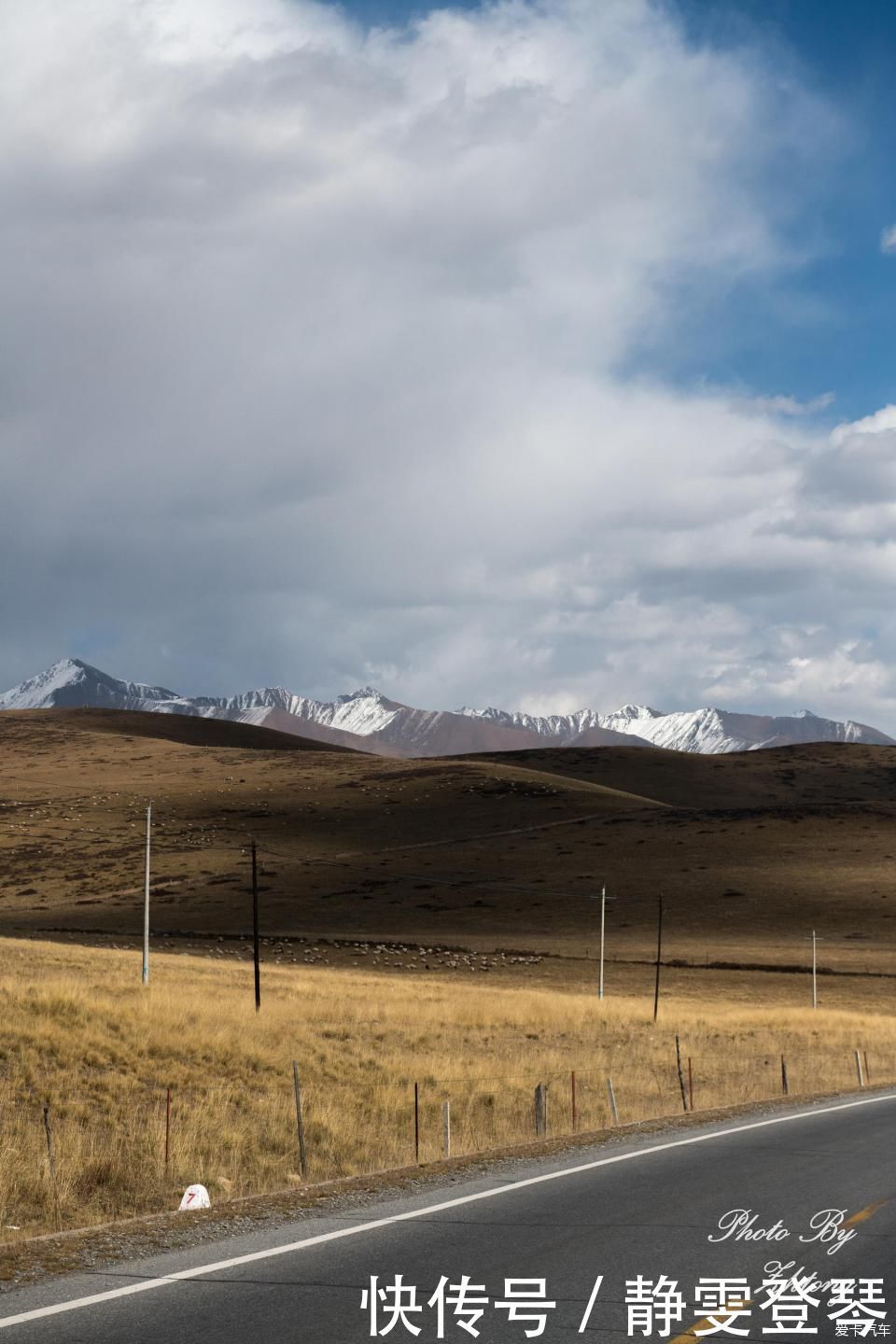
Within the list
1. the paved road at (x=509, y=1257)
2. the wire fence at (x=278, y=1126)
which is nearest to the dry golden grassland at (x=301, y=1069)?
the wire fence at (x=278, y=1126)

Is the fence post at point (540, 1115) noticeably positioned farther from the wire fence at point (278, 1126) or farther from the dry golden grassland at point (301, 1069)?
the dry golden grassland at point (301, 1069)

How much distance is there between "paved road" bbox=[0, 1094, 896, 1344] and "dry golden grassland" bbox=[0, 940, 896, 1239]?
316 centimetres

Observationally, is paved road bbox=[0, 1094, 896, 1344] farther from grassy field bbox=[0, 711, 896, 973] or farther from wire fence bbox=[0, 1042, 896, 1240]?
grassy field bbox=[0, 711, 896, 973]

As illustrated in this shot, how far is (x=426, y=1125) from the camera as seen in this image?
23.5 meters

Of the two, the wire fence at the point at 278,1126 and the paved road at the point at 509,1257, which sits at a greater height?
the paved road at the point at 509,1257

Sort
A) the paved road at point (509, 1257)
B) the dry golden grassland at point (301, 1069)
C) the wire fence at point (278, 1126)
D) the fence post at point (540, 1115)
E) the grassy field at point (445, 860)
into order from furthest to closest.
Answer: the grassy field at point (445, 860) < the fence post at point (540, 1115) < the dry golden grassland at point (301, 1069) < the wire fence at point (278, 1126) < the paved road at point (509, 1257)

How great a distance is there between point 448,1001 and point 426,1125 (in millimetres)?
26891

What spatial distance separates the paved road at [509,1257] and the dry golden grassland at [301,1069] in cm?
316

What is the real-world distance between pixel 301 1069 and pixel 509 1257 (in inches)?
787

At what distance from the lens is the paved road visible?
9094mm

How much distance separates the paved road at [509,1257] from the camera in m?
9.09

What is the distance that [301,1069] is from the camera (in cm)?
3038

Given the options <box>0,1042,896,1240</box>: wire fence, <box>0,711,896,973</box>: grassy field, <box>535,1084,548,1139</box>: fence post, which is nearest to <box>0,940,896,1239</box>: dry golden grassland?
<box>0,1042,896,1240</box>: wire fence

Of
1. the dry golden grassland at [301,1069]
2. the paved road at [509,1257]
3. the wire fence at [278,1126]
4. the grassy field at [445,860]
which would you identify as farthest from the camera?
the grassy field at [445,860]
